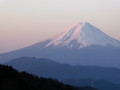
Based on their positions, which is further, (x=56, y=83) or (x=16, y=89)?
(x=56, y=83)

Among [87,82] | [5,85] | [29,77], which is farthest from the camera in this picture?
[87,82]

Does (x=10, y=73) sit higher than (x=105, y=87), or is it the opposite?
(x=105, y=87)

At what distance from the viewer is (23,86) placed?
104 ft

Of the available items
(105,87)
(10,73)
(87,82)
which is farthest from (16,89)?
(87,82)

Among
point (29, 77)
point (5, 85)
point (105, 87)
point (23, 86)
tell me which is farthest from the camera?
point (105, 87)

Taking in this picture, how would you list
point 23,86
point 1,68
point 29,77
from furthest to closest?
1. point 29,77
2. point 1,68
3. point 23,86

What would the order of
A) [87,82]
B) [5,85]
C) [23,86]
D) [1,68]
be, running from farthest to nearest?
[87,82] → [1,68] → [23,86] → [5,85]

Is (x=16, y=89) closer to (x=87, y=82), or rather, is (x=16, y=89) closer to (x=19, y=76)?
(x=19, y=76)

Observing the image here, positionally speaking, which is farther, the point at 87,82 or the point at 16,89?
the point at 87,82

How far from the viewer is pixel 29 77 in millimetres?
36438

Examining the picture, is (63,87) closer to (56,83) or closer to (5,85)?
(56,83)

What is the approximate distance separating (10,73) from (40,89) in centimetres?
237

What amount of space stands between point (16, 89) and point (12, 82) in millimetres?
1313

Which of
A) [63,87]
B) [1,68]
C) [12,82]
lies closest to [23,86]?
[12,82]
